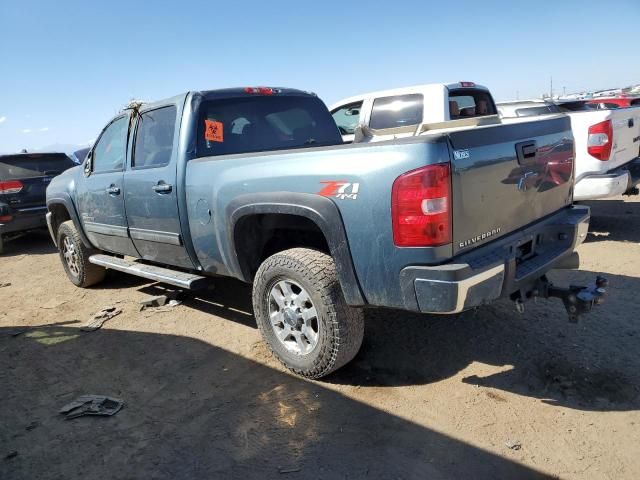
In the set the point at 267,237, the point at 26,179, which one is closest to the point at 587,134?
the point at 267,237

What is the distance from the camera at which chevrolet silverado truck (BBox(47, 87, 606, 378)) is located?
2.51 metres

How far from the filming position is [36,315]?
515cm

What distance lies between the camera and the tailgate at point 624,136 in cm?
591

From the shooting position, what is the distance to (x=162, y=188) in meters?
3.93

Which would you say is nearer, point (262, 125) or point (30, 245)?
point (262, 125)

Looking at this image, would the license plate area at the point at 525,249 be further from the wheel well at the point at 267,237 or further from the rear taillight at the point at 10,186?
the rear taillight at the point at 10,186

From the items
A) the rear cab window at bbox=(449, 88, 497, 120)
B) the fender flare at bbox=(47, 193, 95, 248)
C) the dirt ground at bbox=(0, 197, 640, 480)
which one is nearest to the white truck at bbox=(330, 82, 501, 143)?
the rear cab window at bbox=(449, 88, 497, 120)

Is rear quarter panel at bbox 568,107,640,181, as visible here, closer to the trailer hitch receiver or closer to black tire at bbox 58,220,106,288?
the trailer hitch receiver

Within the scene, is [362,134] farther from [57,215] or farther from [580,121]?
[57,215]

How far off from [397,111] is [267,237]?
3599mm

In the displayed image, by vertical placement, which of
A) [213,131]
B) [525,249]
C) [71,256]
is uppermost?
[213,131]

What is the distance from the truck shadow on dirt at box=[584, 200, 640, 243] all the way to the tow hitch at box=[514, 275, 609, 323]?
152 inches

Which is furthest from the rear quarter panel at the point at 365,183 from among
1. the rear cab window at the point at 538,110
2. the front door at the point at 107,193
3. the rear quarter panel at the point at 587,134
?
the rear cab window at the point at 538,110

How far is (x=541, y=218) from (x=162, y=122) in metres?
3.18
